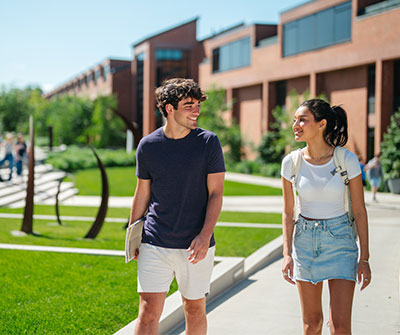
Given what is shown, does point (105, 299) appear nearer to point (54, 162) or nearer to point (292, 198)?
point (292, 198)

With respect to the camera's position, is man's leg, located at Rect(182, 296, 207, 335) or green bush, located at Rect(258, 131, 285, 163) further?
green bush, located at Rect(258, 131, 285, 163)

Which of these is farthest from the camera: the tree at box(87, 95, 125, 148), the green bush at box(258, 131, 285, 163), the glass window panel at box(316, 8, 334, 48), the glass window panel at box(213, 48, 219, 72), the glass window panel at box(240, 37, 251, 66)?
the tree at box(87, 95, 125, 148)

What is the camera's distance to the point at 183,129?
331 centimetres

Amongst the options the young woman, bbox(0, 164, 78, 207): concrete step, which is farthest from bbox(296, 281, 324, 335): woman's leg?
bbox(0, 164, 78, 207): concrete step

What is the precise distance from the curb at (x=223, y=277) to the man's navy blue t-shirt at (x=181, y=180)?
4.88 feet

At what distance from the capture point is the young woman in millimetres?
3223

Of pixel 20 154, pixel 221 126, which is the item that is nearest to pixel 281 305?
pixel 20 154

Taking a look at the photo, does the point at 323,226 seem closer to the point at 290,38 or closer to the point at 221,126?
the point at 290,38

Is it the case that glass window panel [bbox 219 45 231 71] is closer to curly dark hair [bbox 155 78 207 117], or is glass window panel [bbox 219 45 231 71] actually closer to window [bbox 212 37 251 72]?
window [bbox 212 37 251 72]

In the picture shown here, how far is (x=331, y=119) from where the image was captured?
135 inches

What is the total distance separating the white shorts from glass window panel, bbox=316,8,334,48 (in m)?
29.5

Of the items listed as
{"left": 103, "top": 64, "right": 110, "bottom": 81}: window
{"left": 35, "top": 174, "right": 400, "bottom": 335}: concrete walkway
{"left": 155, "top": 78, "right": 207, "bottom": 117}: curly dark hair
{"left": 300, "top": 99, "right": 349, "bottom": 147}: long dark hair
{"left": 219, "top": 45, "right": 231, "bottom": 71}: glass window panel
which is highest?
{"left": 103, "top": 64, "right": 110, "bottom": 81}: window

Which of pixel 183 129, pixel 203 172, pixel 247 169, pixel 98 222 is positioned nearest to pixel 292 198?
pixel 203 172

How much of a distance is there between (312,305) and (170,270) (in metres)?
0.93
